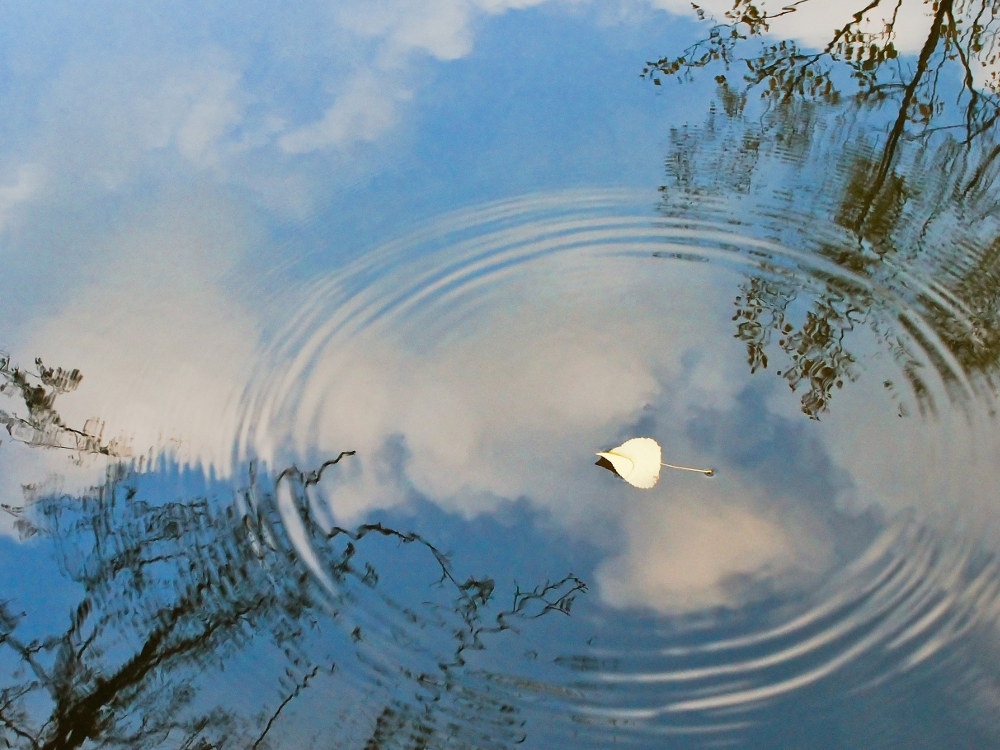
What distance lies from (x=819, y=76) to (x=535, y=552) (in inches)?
88.1

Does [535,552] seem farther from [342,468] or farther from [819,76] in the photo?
[819,76]

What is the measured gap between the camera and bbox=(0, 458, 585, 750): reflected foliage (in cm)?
207

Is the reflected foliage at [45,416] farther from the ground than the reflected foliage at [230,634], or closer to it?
farther from the ground

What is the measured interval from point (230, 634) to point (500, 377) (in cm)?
103

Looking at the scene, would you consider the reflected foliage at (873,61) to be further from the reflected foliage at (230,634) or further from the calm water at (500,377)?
the reflected foliage at (230,634)

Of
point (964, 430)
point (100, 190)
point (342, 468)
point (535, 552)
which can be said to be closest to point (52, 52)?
point (100, 190)

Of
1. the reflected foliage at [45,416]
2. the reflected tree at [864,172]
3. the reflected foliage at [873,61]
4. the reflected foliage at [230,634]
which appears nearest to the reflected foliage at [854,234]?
the reflected tree at [864,172]

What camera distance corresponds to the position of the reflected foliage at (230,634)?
6.81 ft

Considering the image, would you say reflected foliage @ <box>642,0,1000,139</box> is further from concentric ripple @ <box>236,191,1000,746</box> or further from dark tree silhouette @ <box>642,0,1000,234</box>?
concentric ripple @ <box>236,191,1000,746</box>

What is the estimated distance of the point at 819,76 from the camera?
133 inches

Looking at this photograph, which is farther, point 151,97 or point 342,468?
point 151,97

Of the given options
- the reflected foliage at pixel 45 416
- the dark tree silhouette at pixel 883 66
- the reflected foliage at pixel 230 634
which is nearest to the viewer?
the reflected foliage at pixel 230 634

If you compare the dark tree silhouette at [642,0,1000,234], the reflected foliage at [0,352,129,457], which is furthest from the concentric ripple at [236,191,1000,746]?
the dark tree silhouette at [642,0,1000,234]

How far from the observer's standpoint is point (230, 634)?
Answer: 2.20m
